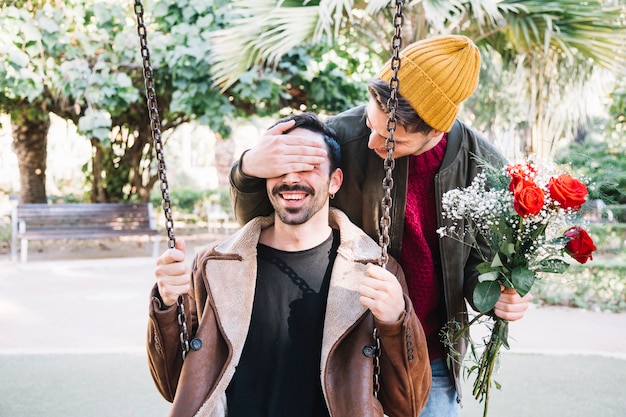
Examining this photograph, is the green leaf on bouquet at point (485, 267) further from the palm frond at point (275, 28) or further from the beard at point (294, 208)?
the palm frond at point (275, 28)

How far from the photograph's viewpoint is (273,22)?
21.2ft

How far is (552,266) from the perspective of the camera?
2.12m


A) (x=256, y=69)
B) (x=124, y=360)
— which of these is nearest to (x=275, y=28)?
(x=256, y=69)

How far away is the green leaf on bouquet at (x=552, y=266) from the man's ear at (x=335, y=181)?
2.47 ft

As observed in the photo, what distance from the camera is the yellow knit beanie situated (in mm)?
2168

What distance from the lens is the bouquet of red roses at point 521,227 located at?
2021mm

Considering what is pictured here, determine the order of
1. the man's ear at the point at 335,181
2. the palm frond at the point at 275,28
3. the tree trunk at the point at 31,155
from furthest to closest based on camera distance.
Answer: the tree trunk at the point at 31,155, the palm frond at the point at 275,28, the man's ear at the point at 335,181

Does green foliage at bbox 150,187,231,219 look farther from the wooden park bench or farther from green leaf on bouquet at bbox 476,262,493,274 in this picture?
green leaf on bouquet at bbox 476,262,493,274

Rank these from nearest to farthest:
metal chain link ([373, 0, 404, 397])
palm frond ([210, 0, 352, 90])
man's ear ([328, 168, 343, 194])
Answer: metal chain link ([373, 0, 404, 397]) < man's ear ([328, 168, 343, 194]) < palm frond ([210, 0, 352, 90])

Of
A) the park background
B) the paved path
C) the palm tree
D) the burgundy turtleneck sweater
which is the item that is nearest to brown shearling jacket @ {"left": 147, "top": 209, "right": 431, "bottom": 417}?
the burgundy turtleneck sweater

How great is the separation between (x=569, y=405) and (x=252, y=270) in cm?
328

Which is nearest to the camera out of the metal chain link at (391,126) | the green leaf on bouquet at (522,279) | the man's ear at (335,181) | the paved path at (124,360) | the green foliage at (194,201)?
the metal chain link at (391,126)

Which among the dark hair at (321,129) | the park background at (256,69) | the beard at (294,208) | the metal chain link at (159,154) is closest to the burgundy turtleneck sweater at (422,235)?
the dark hair at (321,129)

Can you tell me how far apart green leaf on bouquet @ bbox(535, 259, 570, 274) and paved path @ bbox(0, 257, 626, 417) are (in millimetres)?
1320
